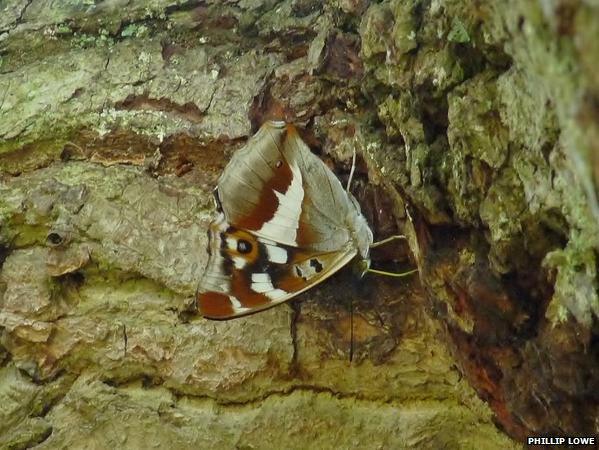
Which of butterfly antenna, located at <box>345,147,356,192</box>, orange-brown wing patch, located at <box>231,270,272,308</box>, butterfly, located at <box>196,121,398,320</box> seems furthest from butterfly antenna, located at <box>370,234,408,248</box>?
orange-brown wing patch, located at <box>231,270,272,308</box>

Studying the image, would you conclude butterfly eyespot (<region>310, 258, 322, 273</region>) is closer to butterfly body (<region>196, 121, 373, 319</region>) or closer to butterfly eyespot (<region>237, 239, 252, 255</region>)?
butterfly body (<region>196, 121, 373, 319</region>)

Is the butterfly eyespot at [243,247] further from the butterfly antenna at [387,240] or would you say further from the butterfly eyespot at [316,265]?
the butterfly antenna at [387,240]

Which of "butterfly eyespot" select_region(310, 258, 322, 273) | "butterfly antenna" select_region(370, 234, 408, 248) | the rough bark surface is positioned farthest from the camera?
"butterfly eyespot" select_region(310, 258, 322, 273)

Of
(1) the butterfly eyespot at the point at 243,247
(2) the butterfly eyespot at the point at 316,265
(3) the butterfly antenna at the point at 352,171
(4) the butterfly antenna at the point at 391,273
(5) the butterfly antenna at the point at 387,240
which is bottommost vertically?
(2) the butterfly eyespot at the point at 316,265

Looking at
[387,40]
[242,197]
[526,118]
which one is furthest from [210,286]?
[526,118]

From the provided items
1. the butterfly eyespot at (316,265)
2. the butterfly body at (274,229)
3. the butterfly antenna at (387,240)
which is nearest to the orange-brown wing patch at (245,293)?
the butterfly body at (274,229)

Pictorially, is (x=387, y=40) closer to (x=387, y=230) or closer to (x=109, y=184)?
(x=387, y=230)

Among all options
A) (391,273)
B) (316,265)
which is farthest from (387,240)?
(316,265)

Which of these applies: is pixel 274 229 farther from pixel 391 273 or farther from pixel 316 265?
pixel 391 273
